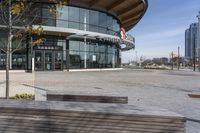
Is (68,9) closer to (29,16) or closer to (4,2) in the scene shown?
(29,16)

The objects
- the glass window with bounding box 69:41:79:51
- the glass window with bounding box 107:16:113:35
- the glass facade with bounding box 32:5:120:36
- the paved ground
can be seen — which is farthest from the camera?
the glass window with bounding box 107:16:113:35

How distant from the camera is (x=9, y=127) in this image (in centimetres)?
685

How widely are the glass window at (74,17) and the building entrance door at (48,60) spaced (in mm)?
3879

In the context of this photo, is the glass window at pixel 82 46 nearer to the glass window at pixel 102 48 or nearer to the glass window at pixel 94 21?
the glass window at pixel 94 21

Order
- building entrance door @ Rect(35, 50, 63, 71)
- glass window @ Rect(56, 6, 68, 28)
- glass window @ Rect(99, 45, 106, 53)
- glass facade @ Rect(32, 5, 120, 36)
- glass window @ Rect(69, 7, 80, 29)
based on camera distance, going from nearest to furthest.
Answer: glass facade @ Rect(32, 5, 120, 36) → glass window @ Rect(56, 6, 68, 28) → building entrance door @ Rect(35, 50, 63, 71) → glass window @ Rect(69, 7, 80, 29) → glass window @ Rect(99, 45, 106, 53)

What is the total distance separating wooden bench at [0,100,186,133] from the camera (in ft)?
20.3

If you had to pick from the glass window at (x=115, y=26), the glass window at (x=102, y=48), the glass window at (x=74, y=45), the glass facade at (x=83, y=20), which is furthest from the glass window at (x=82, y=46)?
the glass window at (x=115, y=26)

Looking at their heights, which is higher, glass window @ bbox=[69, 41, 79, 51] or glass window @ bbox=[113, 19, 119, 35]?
glass window @ bbox=[113, 19, 119, 35]

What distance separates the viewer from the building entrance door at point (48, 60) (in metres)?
44.2

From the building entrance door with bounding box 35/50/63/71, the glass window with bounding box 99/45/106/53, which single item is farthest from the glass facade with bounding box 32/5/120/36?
the building entrance door with bounding box 35/50/63/71

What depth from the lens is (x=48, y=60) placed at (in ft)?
148

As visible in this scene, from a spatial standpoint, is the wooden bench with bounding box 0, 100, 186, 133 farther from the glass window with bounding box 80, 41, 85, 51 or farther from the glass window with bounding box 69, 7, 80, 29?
the glass window with bounding box 80, 41, 85, 51

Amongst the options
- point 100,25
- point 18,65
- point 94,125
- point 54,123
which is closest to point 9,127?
point 54,123

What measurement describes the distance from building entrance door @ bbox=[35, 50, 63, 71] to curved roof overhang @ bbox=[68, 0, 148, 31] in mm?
6739
